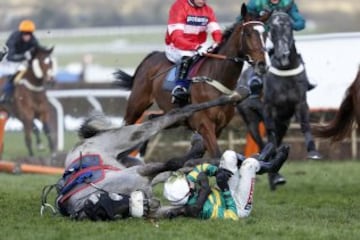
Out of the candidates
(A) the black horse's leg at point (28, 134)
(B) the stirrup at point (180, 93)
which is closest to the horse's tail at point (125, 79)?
(B) the stirrup at point (180, 93)

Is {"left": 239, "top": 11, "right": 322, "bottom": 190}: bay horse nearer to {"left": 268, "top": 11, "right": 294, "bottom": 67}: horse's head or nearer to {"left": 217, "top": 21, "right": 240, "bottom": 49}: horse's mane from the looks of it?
{"left": 268, "top": 11, "right": 294, "bottom": 67}: horse's head

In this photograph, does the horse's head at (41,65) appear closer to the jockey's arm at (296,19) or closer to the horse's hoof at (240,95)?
the jockey's arm at (296,19)

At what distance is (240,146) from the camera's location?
55.9ft

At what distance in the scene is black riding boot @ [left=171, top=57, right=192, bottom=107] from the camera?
11.4 m

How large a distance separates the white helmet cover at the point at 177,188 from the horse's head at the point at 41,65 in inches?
475

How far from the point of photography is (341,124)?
1195cm

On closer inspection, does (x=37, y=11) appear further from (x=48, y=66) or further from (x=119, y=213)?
(x=119, y=213)

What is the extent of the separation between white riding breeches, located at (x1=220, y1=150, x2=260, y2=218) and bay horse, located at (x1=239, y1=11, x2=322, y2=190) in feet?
11.3

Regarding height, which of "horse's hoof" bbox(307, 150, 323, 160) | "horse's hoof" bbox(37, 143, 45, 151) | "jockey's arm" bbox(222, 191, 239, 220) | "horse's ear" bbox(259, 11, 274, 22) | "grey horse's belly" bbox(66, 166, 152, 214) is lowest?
"horse's hoof" bbox(37, 143, 45, 151)

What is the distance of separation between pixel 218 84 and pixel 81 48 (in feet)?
61.0

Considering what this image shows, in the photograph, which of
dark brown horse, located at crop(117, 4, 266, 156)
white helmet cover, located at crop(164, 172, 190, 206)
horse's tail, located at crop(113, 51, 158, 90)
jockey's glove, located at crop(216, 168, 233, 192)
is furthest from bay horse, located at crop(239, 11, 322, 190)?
white helmet cover, located at crop(164, 172, 190, 206)

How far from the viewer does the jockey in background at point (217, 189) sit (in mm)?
8469

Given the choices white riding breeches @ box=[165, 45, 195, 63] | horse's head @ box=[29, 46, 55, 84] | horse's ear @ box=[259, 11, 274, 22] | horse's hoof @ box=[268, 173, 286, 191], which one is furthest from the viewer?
horse's head @ box=[29, 46, 55, 84]

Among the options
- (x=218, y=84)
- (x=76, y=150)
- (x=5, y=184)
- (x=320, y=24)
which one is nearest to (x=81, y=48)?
(x=320, y=24)
